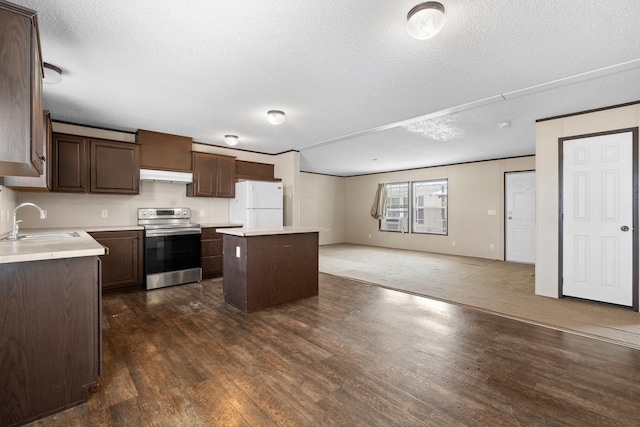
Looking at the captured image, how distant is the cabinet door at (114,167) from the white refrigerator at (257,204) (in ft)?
5.27

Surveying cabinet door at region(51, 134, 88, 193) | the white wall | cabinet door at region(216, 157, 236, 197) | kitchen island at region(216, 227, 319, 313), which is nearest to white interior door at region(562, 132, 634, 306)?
kitchen island at region(216, 227, 319, 313)

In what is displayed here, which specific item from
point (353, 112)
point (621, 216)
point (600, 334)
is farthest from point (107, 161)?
point (621, 216)

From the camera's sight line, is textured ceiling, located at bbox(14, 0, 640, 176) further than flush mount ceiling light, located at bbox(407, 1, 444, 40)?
Yes

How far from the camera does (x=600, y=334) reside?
260 cm

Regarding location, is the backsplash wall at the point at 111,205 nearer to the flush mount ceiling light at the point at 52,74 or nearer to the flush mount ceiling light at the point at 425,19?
the flush mount ceiling light at the point at 52,74

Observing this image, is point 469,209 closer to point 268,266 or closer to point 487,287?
point 487,287

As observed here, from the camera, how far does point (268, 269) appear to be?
3.35 m

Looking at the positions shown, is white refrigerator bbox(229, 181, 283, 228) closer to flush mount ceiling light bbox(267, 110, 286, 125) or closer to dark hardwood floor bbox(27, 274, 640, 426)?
flush mount ceiling light bbox(267, 110, 286, 125)

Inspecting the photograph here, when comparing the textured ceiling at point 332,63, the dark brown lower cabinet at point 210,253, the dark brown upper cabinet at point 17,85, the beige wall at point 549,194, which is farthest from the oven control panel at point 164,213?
the beige wall at point 549,194

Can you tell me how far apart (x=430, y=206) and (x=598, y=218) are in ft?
14.6

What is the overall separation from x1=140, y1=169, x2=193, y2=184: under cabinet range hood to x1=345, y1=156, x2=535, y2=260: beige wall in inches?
227

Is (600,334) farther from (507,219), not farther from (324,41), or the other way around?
(507,219)

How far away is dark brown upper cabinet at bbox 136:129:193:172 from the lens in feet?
14.6

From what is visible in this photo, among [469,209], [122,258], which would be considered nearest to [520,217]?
[469,209]
